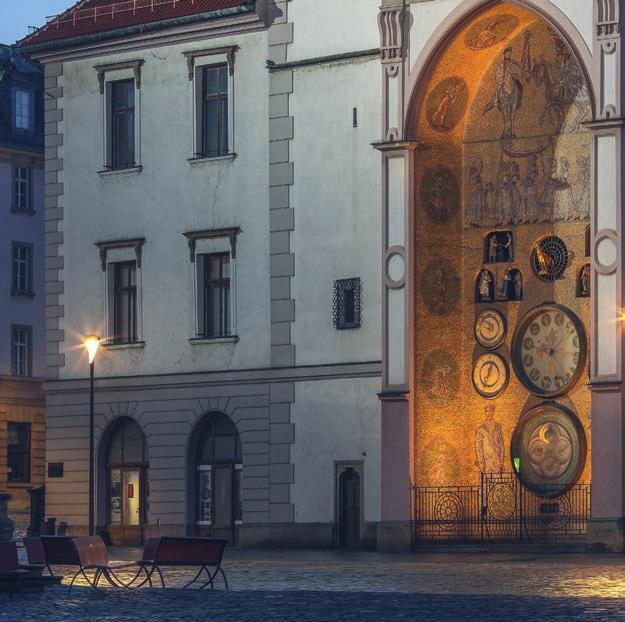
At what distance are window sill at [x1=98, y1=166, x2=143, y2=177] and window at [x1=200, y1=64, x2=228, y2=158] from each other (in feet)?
6.40

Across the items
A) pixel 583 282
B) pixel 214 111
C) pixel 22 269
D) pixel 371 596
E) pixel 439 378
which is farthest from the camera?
pixel 22 269

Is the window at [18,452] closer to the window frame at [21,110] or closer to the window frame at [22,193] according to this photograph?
the window frame at [22,193]

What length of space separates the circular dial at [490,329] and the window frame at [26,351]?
3043 cm

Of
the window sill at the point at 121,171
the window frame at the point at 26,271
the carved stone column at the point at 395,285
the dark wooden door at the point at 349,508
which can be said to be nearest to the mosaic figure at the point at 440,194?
the carved stone column at the point at 395,285

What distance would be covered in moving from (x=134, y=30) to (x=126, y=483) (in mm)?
11377

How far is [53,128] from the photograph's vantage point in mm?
55781

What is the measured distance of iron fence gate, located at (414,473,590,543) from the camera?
153 ft

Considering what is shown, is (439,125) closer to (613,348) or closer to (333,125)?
(333,125)

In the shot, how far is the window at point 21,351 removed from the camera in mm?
75938

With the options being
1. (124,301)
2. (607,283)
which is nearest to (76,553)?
(607,283)

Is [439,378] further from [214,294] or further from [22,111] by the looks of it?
[22,111]

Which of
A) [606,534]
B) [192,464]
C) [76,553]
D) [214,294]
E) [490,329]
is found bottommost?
[606,534]

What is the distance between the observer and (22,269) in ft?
250

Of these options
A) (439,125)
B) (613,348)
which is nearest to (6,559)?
(613,348)
